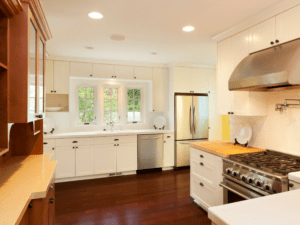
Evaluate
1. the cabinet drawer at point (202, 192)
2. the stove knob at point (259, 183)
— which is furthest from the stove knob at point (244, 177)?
the cabinet drawer at point (202, 192)

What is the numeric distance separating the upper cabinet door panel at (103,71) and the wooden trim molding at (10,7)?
290 centimetres

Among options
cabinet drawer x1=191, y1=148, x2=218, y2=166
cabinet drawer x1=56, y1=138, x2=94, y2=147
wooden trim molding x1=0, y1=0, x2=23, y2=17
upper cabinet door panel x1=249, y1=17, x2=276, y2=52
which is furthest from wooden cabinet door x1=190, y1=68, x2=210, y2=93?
wooden trim molding x1=0, y1=0, x2=23, y2=17

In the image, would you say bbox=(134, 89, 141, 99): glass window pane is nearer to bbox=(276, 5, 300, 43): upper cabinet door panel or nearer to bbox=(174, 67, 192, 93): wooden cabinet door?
bbox=(174, 67, 192, 93): wooden cabinet door

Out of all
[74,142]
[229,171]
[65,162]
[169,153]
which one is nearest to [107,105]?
[74,142]

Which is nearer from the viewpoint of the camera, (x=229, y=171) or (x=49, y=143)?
(x=229, y=171)

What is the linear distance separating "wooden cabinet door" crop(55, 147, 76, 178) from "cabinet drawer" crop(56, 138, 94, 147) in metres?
0.08

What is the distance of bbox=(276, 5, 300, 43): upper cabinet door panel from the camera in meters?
1.95

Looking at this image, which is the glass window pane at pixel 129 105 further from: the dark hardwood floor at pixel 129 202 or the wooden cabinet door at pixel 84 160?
the dark hardwood floor at pixel 129 202

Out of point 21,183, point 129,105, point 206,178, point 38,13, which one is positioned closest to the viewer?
point 21,183

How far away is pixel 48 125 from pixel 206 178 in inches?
125

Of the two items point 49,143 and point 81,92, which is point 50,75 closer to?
point 81,92

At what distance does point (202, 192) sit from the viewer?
2.70 m

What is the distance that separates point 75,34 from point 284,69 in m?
2.57

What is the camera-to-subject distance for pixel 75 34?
2.86 metres
